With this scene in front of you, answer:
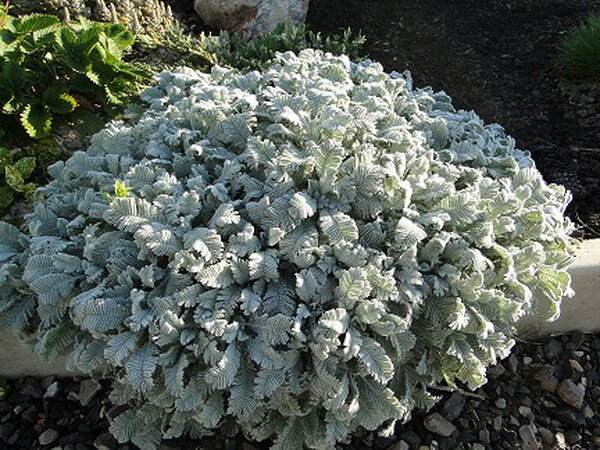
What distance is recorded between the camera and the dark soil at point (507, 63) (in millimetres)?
3674

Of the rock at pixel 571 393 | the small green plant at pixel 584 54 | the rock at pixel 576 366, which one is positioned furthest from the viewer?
the small green plant at pixel 584 54

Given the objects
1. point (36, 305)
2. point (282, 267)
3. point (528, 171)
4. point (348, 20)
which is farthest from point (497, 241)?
point (348, 20)

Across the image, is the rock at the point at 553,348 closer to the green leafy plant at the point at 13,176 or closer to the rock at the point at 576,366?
the rock at the point at 576,366

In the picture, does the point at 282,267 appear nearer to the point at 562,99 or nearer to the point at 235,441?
the point at 235,441

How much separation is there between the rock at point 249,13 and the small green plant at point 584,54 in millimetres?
1780

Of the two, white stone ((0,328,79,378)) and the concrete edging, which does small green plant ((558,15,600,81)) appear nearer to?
the concrete edging

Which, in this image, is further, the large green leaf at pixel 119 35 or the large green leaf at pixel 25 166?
the large green leaf at pixel 119 35

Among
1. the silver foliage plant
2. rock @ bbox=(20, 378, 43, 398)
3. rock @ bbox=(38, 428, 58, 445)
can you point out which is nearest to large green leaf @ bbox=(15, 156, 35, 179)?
the silver foliage plant

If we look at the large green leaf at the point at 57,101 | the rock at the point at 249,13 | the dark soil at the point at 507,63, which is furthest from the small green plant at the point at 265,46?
the large green leaf at the point at 57,101

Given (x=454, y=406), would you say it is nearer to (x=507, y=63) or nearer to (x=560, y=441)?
(x=560, y=441)

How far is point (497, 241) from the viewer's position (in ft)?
8.00

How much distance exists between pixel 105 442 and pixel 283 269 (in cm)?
98

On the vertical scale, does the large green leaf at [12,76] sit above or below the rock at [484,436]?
above

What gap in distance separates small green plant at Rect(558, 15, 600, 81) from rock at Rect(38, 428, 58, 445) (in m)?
3.56
